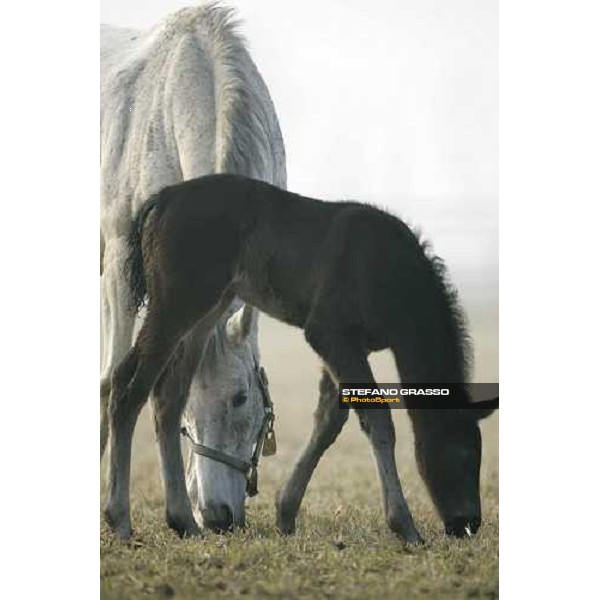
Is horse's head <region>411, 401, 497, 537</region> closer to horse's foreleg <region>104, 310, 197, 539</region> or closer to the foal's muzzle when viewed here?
the foal's muzzle

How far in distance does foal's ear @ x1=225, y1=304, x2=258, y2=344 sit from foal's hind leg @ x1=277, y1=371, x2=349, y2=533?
411mm

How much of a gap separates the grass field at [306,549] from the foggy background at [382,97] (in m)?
0.66

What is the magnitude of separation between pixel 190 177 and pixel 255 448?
1.23 m

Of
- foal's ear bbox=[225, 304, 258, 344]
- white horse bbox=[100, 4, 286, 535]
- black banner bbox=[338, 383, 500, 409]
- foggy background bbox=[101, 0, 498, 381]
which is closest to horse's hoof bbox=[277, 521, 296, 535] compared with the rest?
white horse bbox=[100, 4, 286, 535]

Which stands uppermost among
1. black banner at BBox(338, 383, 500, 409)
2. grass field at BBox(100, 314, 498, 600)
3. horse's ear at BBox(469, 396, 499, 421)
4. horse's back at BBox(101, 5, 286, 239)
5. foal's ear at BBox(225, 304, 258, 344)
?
horse's back at BBox(101, 5, 286, 239)

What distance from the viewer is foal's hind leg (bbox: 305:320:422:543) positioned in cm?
502

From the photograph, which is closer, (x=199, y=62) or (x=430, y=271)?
(x=430, y=271)

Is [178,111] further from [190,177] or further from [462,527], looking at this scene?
[462,527]

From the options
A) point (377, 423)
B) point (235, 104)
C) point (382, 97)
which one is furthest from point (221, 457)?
point (382, 97)

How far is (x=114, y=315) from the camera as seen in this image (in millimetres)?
5535
